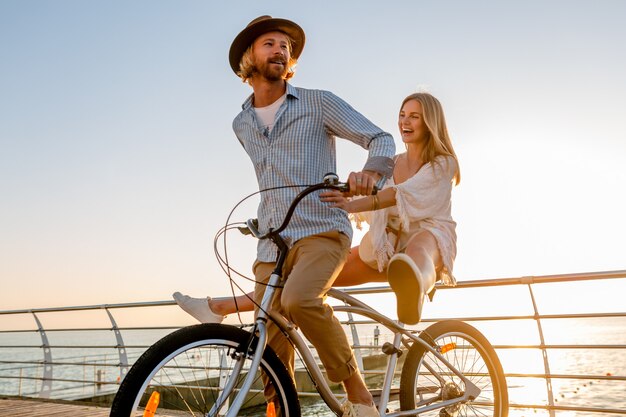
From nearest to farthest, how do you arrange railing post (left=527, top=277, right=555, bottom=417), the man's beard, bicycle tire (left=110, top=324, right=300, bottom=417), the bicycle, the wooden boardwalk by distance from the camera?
bicycle tire (left=110, top=324, right=300, bottom=417), the bicycle, the man's beard, railing post (left=527, top=277, right=555, bottom=417), the wooden boardwalk

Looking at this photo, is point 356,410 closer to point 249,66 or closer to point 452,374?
point 452,374

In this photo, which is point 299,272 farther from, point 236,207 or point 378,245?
point 378,245

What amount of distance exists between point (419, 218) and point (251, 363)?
1097 mm

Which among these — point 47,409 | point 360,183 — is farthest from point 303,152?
point 47,409

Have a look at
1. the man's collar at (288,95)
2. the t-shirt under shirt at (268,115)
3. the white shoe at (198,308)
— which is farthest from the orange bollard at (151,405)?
the man's collar at (288,95)

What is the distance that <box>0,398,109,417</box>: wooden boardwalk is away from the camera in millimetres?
4422

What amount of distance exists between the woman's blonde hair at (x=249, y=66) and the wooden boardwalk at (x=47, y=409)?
2.95m

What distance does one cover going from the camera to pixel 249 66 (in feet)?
7.76

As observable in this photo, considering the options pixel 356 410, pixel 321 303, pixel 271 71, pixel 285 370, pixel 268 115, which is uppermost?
pixel 271 71

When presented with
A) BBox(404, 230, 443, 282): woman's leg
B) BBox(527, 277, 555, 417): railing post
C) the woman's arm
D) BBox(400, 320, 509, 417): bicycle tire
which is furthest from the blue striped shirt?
BBox(527, 277, 555, 417): railing post

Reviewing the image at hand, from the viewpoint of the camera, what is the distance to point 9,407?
499 centimetres

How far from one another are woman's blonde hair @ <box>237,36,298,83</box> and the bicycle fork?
32.8 inches

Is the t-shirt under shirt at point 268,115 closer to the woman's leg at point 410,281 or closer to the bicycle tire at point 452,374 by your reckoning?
the woman's leg at point 410,281

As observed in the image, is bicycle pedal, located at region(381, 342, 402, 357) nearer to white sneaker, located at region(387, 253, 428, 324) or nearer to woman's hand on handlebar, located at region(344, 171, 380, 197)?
white sneaker, located at region(387, 253, 428, 324)
